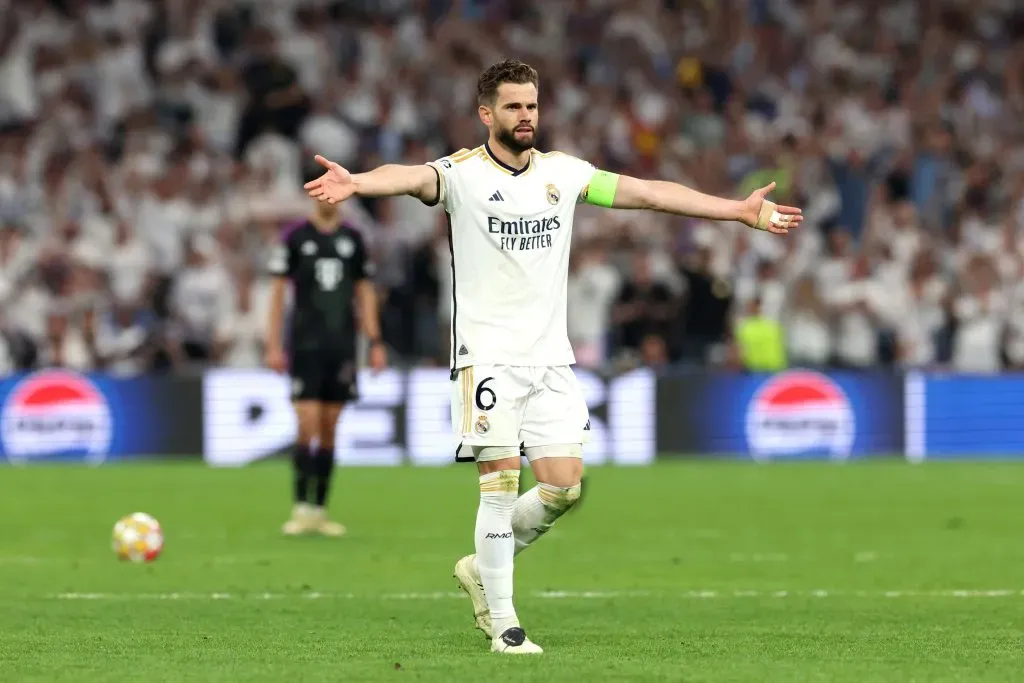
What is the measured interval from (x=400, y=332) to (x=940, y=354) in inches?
255

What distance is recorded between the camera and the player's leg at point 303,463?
13.2 meters

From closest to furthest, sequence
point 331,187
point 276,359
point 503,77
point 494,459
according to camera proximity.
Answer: point 331,187 < point 503,77 < point 494,459 < point 276,359

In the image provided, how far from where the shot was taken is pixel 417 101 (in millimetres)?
23641

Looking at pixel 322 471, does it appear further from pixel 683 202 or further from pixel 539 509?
pixel 683 202

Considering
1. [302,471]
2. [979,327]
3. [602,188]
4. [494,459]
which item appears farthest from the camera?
[979,327]

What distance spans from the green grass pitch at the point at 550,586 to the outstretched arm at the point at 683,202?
1.74m

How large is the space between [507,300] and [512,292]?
4 centimetres

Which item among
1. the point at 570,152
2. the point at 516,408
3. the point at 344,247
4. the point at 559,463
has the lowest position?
the point at 559,463

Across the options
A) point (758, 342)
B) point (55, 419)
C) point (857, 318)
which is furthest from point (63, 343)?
point (857, 318)

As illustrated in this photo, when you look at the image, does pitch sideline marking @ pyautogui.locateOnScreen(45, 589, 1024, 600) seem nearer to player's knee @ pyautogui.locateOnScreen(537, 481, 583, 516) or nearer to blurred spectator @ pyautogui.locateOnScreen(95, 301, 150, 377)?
player's knee @ pyautogui.locateOnScreen(537, 481, 583, 516)

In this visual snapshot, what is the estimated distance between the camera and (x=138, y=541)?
37.1 feet

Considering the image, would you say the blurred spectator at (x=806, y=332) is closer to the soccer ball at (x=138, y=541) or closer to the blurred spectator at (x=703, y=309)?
the blurred spectator at (x=703, y=309)

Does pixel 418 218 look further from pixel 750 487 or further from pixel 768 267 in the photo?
pixel 750 487

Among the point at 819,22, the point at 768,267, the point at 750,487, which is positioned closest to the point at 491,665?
the point at 750,487
